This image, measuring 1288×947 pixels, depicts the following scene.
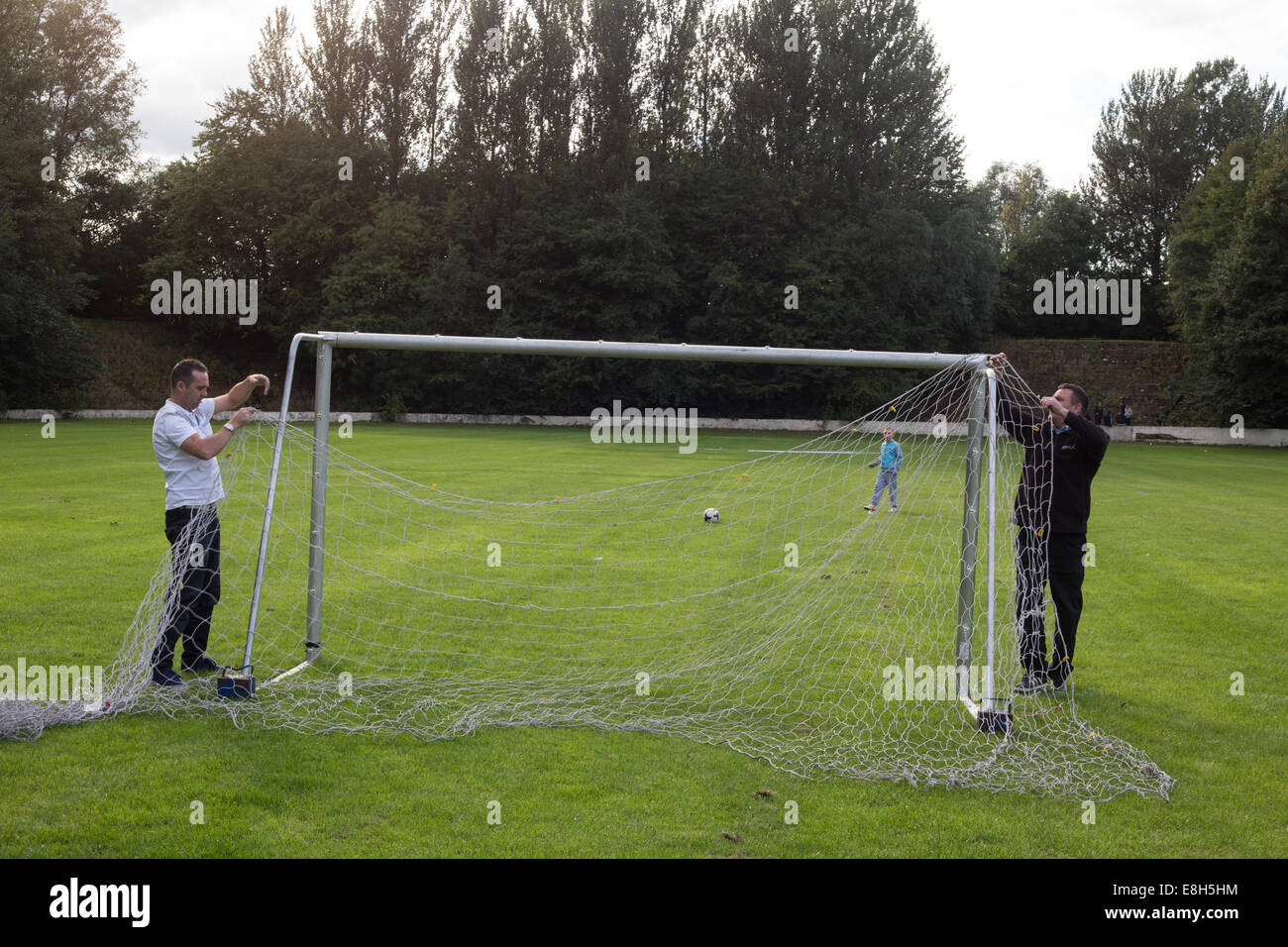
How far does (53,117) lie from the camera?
45594mm

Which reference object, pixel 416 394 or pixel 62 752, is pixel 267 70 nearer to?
pixel 416 394

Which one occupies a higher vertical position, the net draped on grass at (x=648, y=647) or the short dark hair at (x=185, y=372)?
the short dark hair at (x=185, y=372)

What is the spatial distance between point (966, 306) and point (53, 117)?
44.1m

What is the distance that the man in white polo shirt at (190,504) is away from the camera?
647 cm

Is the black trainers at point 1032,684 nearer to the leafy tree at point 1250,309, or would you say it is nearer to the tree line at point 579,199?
the tree line at point 579,199

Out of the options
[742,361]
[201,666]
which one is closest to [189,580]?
[201,666]

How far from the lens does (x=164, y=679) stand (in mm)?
6484

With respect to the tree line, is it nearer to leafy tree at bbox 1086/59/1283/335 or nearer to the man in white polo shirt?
leafy tree at bbox 1086/59/1283/335

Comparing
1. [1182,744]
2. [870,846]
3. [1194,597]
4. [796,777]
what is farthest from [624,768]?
[1194,597]

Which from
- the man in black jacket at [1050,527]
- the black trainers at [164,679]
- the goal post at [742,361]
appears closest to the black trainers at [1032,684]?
the man in black jacket at [1050,527]

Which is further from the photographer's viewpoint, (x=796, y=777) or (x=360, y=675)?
(x=360, y=675)

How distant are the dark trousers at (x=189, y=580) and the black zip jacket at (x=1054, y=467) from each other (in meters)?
5.59

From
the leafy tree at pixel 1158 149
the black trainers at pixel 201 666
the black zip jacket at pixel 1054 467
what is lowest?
the black trainers at pixel 201 666

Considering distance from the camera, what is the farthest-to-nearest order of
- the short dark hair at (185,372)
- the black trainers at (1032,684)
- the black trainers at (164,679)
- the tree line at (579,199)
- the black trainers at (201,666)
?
the tree line at (579,199)
the black trainers at (1032,684)
the black trainers at (201,666)
the short dark hair at (185,372)
the black trainers at (164,679)
